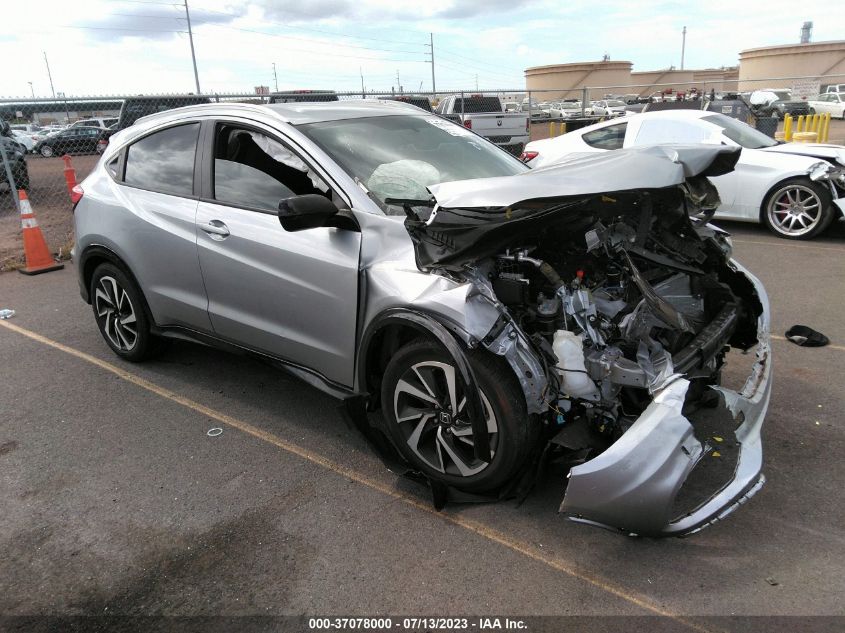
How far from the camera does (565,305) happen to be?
9.60 feet

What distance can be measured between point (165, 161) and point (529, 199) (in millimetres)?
2825

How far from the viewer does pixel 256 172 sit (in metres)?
3.78

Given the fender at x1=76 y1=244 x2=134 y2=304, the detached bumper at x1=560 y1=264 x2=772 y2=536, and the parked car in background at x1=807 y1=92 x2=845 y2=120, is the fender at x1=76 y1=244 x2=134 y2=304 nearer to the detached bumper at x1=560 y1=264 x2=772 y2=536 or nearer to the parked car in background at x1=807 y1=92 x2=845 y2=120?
the detached bumper at x1=560 y1=264 x2=772 y2=536

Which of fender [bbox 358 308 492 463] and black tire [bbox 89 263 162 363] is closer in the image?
fender [bbox 358 308 492 463]

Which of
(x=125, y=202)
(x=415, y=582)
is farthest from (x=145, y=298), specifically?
(x=415, y=582)

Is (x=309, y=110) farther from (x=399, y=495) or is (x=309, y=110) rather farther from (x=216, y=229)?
(x=399, y=495)

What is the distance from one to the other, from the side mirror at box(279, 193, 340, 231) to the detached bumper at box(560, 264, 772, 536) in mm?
1693

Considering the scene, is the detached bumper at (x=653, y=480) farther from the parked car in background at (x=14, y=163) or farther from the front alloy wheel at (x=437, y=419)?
the parked car in background at (x=14, y=163)

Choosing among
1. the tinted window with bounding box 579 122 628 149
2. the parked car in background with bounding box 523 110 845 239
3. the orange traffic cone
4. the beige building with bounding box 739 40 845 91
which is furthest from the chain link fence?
the beige building with bounding box 739 40 845 91

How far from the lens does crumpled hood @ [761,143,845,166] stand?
7.77 meters

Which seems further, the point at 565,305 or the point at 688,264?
the point at 688,264

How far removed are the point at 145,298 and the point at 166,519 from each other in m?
1.95

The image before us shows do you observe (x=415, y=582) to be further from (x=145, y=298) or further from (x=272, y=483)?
(x=145, y=298)

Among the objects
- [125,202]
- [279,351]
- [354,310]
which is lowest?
[279,351]
